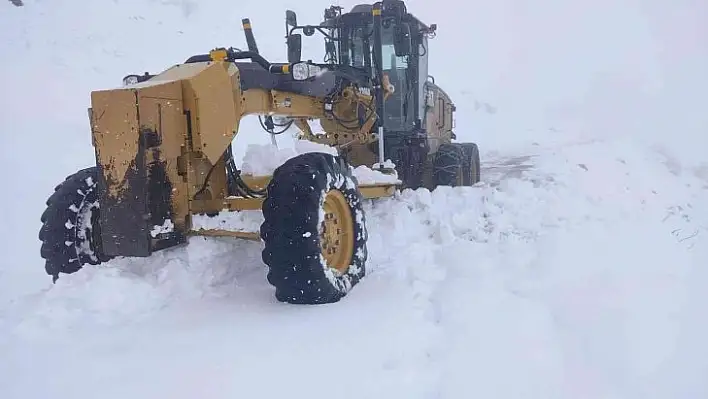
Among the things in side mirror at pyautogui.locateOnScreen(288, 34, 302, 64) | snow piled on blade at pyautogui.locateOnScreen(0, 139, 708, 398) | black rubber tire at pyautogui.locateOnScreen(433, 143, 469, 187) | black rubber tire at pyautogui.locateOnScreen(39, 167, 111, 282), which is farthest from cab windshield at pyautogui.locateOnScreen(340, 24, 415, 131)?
black rubber tire at pyautogui.locateOnScreen(39, 167, 111, 282)

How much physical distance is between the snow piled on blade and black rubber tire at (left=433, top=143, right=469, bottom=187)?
2.08 m

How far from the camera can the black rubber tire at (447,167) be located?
834cm

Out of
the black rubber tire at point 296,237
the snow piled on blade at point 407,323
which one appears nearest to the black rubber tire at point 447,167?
the snow piled on blade at point 407,323

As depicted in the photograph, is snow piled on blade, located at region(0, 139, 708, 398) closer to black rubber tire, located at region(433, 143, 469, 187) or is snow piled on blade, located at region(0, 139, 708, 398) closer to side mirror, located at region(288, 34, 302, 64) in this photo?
black rubber tire, located at region(433, 143, 469, 187)

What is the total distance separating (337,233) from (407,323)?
47.2 inches

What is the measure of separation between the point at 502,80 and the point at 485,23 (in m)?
4.92

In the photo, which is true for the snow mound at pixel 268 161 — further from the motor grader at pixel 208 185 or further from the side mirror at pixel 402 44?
the side mirror at pixel 402 44

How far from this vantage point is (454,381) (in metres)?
3.20

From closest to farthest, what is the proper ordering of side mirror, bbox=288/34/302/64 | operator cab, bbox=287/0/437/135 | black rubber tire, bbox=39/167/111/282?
1. black rubber tire, bbox=39/167/111/282
2. side mirror, bbox=288/34/302/64
3. operator cab, bbox=287/0/437/135

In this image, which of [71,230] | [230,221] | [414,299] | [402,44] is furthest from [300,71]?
[402,44]

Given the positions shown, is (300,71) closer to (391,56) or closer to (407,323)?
(407,323)

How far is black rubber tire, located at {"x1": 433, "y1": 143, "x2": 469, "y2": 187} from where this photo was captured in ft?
27.3

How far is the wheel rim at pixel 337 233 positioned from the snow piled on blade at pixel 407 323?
0.25 metres

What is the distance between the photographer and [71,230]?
4.79 m
